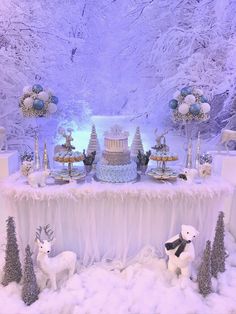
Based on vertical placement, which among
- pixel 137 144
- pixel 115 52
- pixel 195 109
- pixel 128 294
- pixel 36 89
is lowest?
pixel 128 294

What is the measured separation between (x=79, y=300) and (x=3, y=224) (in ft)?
3.74

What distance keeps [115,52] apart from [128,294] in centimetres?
208

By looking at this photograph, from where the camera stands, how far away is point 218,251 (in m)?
2.45

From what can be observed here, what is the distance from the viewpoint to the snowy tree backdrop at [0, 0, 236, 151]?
2.93 meters

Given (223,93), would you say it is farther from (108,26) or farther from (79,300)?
(79,300)

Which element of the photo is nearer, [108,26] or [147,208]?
[147,208]

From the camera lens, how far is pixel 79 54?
299 cm

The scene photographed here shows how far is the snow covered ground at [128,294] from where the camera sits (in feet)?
6.91

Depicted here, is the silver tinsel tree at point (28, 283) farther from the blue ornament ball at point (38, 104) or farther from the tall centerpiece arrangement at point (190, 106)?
the tall centerpiece arrangement at point (190, 106)

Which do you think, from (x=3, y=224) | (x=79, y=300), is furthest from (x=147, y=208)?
(x=3, y=224)

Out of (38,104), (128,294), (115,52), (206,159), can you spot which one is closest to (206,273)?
(128,294)

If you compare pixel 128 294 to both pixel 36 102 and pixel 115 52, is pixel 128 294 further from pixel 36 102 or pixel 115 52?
pixel 115 52

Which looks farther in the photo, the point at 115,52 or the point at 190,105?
the point at 115,52

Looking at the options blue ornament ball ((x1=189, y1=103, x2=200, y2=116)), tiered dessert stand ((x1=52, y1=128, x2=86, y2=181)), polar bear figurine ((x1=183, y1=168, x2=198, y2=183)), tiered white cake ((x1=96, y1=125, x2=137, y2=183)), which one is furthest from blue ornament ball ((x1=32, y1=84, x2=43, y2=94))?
polar bear figurine ((x1=183, y1=168, x2=198, y2=183))
